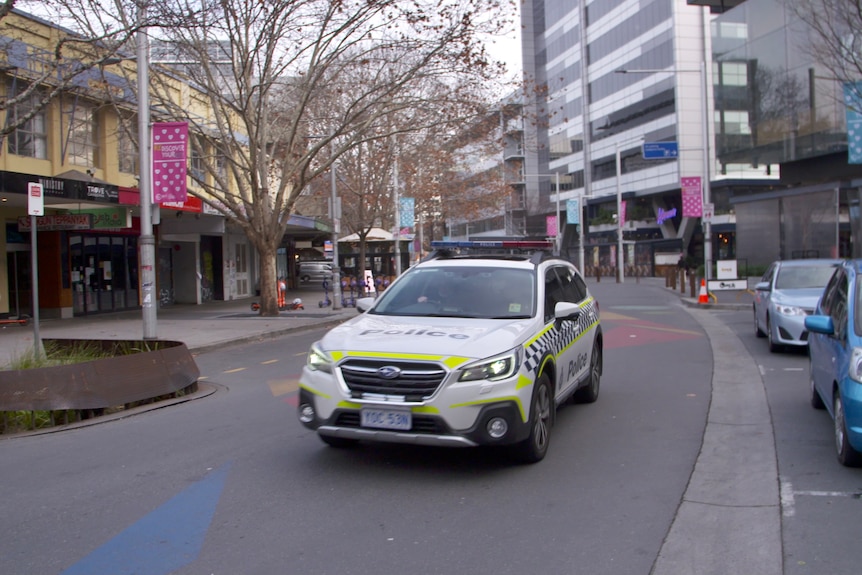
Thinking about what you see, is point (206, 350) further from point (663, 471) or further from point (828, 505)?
point (828, 505)

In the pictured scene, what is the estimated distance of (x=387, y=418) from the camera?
19.3 ft

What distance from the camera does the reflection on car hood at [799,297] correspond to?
12594mm

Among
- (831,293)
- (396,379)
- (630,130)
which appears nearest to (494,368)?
(396,379)

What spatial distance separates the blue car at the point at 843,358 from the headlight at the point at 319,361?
3970 mm

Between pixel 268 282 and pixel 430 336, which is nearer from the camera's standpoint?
pixel 430 336

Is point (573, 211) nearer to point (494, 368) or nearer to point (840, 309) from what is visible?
point (840, 309)

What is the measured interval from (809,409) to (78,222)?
59.4 feet

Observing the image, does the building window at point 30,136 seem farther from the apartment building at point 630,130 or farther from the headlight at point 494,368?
the apartment building at point 630,130

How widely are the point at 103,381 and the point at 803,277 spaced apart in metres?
11.7

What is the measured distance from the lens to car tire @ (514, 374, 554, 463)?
629 centimetres

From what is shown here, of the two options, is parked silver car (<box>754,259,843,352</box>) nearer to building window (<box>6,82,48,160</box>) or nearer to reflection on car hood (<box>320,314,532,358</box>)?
reflection on car hood (<box>320,314,532,358</box>)

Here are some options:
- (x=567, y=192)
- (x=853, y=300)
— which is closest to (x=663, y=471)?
(x=853, y=300)

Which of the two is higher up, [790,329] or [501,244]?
[501,244]

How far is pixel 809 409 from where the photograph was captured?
8.66 m
